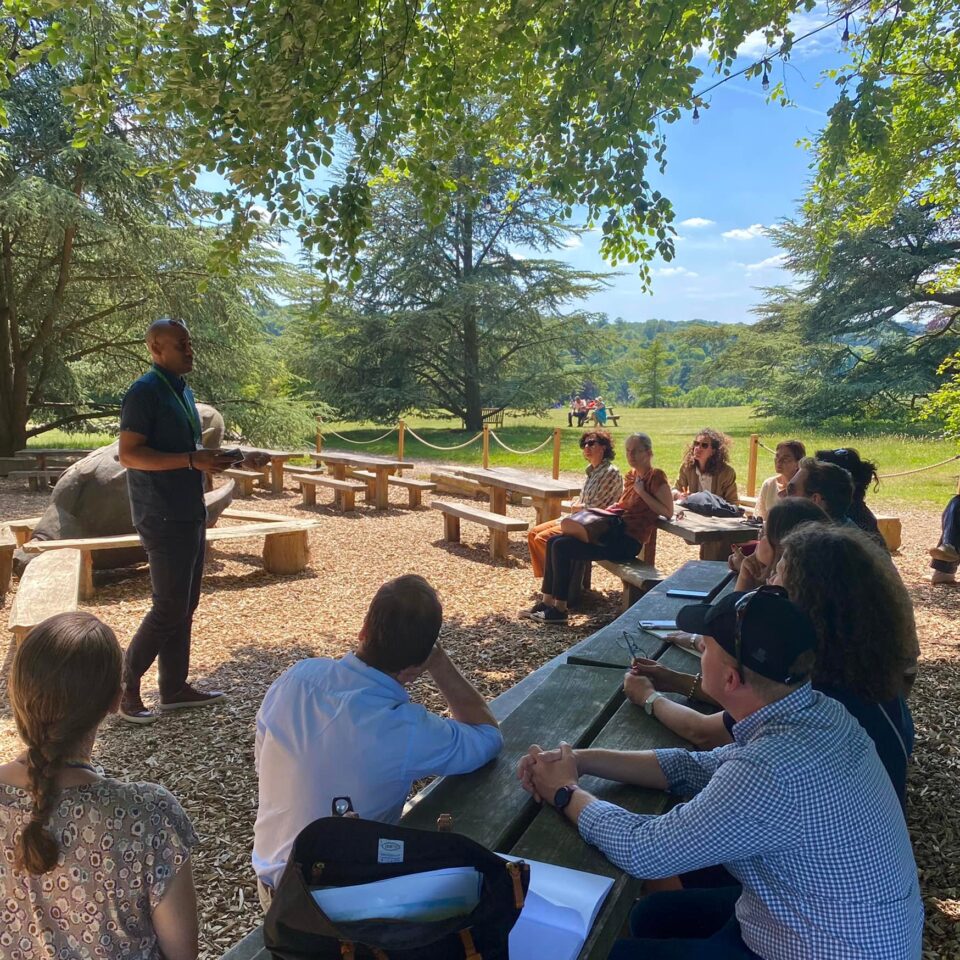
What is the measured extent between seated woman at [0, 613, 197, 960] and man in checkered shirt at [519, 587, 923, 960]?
0.87 meters

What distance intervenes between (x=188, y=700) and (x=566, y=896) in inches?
123

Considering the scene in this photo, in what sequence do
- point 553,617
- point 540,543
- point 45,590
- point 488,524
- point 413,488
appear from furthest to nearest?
point 413,488 < point 488,524 < point 540,543 < point 553,617 < point 45,590

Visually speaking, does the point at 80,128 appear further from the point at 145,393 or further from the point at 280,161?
the point at 145,393

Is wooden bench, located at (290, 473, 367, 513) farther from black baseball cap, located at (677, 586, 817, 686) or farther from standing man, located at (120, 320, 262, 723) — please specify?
black baseball cap, located at (677, 586, 817, 686)

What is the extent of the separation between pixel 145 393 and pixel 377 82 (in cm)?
220

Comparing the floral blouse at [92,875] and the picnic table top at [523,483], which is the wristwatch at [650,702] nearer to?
the floral blouse at [92,875]

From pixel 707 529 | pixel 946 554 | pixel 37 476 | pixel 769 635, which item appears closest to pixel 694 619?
pixel 769 635

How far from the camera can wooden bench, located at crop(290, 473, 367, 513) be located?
10820mm

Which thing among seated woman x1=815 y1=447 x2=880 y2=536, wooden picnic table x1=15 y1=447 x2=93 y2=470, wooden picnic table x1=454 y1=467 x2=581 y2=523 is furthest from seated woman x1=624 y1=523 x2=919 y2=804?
wooden picnic table x1=15 y1=447 x2=93 y2=470

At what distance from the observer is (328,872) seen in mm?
1285

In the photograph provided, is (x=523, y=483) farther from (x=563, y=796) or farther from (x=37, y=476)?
(x=37, y=476)

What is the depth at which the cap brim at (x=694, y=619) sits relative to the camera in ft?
5.72

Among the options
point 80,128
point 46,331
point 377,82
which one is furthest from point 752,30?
point 46,331

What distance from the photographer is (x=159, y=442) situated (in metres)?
3.76
